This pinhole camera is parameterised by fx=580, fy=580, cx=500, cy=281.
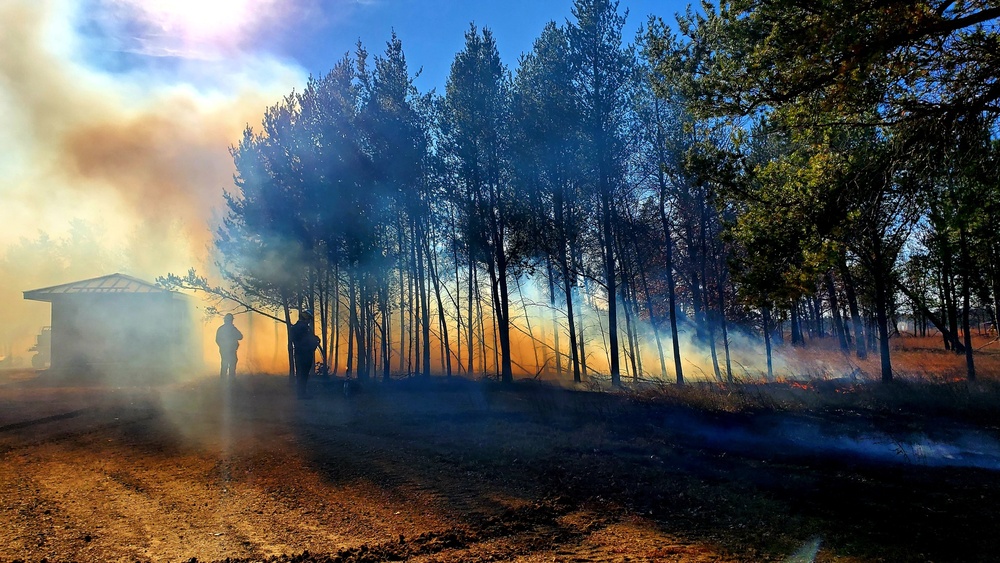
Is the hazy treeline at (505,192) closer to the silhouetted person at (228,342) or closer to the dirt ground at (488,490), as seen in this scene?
the silhouetted person at (228,342)

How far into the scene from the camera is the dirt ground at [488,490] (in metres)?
4.76

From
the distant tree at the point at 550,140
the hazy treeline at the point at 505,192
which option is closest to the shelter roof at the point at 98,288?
the hazy treeline at the point at 505,192

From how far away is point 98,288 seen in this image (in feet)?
92.7

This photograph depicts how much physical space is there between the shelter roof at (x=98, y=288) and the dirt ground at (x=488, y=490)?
62.3 ft

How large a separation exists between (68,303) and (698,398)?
29.4 metres

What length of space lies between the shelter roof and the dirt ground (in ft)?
62.3

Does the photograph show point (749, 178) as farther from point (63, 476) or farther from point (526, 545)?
point (63, 476)

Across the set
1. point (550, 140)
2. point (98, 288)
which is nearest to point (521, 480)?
point (550, 140)

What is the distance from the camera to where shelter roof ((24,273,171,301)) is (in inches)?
1097

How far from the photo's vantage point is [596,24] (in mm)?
19453

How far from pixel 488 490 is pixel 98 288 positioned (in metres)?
29.2

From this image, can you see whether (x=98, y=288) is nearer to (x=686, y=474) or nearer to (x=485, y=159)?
(x=485, y=159)

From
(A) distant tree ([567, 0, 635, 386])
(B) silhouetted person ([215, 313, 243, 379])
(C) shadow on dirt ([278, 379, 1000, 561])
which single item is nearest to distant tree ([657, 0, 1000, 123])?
(C) shadow on dirt ([278, 379, 1000, 561])

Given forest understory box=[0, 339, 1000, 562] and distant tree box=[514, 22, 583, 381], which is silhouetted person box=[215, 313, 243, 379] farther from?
distant tree box=[514, 22, 583, 381]
